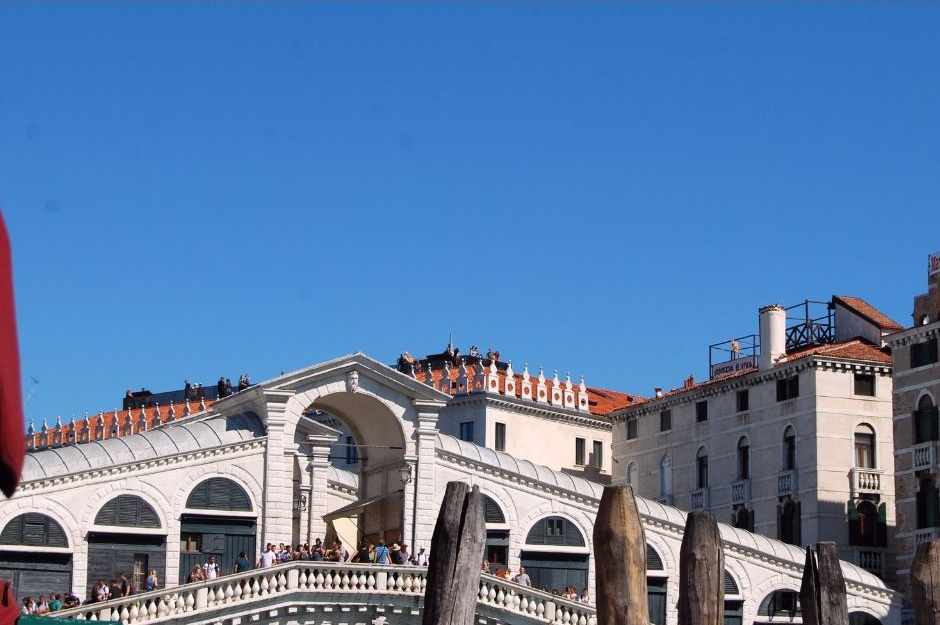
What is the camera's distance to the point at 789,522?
2051 inches

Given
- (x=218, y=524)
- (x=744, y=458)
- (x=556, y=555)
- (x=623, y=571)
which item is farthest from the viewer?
(x=744, y=458)

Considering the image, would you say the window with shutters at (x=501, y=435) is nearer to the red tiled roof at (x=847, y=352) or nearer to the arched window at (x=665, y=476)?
the arched window at (x=665, y=476)

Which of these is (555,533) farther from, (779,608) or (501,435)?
(501,435)

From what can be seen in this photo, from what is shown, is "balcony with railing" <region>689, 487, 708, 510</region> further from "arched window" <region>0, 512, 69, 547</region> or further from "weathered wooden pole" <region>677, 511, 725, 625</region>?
"weathered wooden pole" <region>677, 511, 725, 625</region>

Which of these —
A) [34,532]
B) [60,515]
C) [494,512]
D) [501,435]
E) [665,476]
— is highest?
[501,435]

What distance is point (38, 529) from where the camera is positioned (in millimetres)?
41781

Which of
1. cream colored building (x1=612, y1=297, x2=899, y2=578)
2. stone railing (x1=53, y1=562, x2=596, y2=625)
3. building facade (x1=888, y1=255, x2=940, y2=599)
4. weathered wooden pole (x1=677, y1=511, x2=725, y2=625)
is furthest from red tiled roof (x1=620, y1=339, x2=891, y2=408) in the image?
weathered wooden pole (x1=677, y1=511, x2=725, y2=625)

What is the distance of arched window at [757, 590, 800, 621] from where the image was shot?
4881cm

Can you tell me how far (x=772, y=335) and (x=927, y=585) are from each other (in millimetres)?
36627

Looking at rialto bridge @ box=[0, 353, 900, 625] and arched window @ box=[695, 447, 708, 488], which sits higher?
arched window @ box=[695, 447, 708, 488]

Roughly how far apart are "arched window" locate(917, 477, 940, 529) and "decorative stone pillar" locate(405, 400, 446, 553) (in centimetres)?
1328

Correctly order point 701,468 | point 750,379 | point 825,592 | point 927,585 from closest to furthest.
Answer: point 825,592 → point 927,585 → point 750,379 → point 701,468

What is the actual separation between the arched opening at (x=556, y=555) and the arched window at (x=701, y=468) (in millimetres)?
10069

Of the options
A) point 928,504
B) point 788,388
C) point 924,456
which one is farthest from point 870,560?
point 788,388
